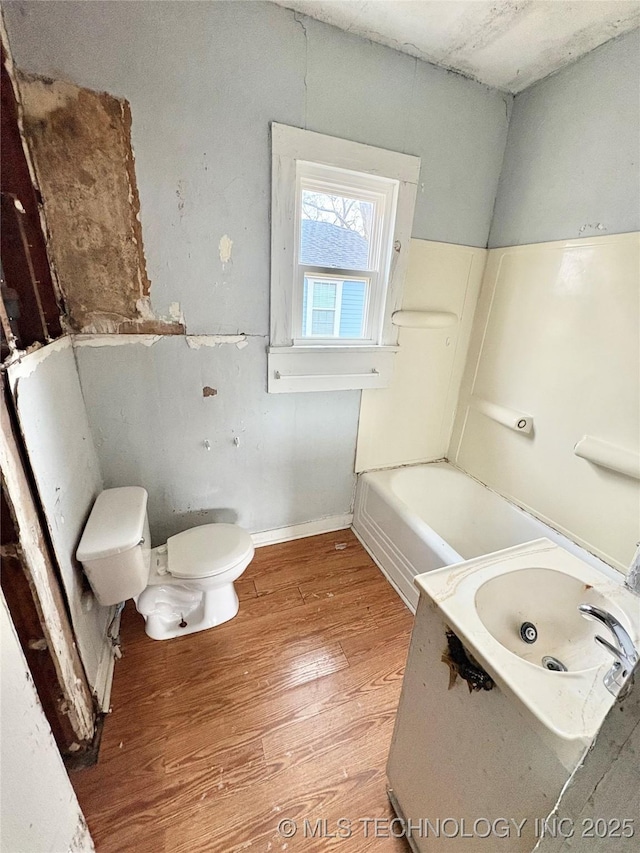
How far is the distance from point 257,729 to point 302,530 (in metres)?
1.03

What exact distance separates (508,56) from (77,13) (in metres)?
1.64

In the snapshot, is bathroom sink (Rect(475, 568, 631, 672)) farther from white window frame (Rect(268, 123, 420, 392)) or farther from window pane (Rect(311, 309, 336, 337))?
window pane (Rect(311, 309, 336, 337))

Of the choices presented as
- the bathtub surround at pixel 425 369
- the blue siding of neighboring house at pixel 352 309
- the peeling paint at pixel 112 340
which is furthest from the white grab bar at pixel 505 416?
the peeling paint at pixel 112 340

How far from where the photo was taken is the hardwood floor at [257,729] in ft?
3.29

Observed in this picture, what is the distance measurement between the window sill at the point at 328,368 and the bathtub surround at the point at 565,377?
633mm

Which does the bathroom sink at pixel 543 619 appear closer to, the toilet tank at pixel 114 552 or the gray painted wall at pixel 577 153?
the toilet tank at pixel 114 552

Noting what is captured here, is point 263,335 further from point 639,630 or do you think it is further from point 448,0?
point 639,630

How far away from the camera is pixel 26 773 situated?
58 centimetres

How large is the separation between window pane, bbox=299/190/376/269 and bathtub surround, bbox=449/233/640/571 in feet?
2.51

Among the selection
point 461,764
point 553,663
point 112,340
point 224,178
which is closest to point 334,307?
point 224,178

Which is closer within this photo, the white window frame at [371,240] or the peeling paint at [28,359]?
the peeling paint at [28,359]

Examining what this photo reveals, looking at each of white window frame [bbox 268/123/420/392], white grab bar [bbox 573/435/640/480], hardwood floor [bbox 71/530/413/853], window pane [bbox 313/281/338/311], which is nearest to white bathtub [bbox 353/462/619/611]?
hardwood floor [bbox 71/530/413/853]

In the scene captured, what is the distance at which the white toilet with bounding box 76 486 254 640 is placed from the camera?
1203 mm

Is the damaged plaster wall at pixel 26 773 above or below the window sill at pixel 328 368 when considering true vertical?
below
